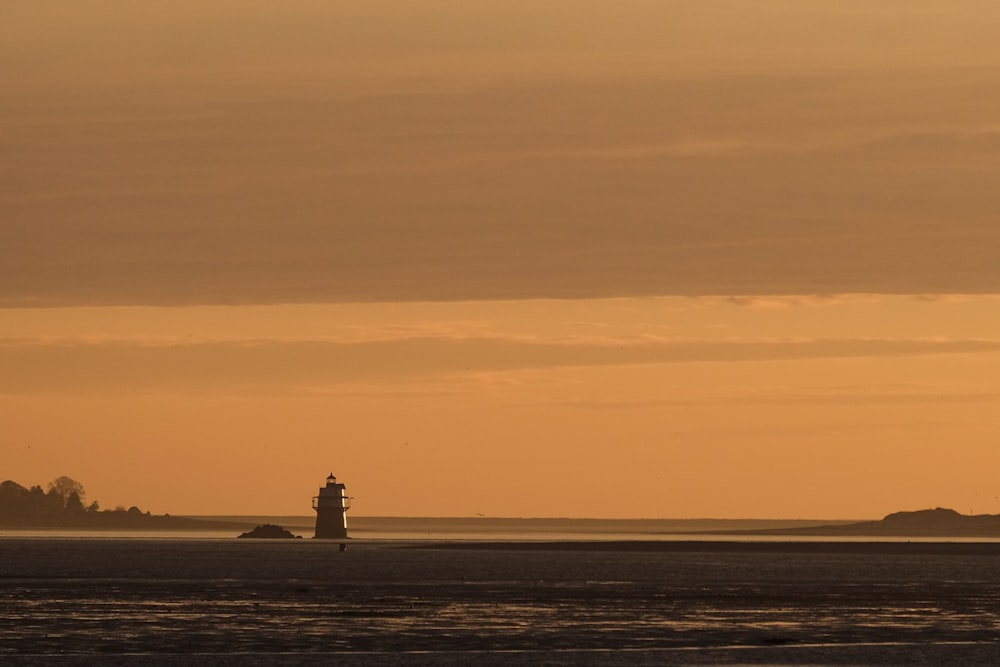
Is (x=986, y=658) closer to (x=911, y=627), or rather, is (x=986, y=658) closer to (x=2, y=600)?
(x=911, y=627)

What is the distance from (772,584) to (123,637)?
69.7 metres

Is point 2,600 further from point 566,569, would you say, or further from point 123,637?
point 566,569

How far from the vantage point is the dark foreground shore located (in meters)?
69.0

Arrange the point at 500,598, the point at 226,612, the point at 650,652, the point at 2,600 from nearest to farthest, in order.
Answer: the point at 650,652 → the point at 226,612 → the point at 2,600 → the point at 500,598

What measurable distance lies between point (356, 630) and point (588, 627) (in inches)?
399

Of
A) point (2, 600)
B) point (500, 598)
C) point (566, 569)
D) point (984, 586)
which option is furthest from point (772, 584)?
point (2, 600)

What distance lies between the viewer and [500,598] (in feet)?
358

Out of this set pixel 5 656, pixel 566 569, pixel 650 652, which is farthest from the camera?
pixel 566 569

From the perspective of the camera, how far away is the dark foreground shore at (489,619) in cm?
6900

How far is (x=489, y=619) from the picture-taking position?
88562 millimetres

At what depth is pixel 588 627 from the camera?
275ft

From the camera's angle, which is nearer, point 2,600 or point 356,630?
point 356,630

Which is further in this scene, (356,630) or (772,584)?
(772,584)

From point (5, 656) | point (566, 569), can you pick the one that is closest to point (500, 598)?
point (5, 656)
